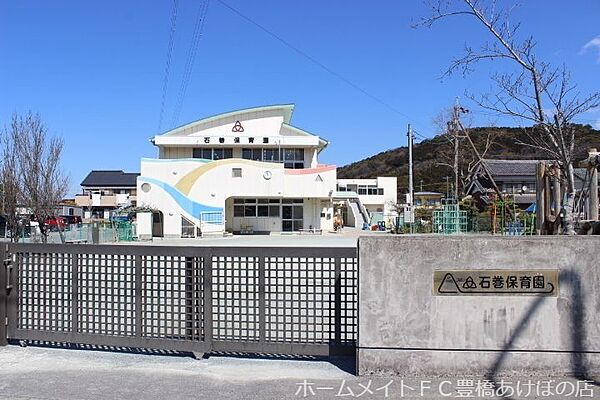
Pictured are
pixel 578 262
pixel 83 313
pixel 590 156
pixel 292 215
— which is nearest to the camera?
pixel 578 262

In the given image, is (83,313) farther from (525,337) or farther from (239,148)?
(239,148)

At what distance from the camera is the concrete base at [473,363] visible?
15.9 feet

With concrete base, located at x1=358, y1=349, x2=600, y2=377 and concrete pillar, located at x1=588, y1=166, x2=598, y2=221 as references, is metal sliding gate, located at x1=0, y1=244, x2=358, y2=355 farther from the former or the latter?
concrete pillar, located at x1=588, y1=166, x2=598, y2=221

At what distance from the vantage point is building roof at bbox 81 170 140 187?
83500 mm

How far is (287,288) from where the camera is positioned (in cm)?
567

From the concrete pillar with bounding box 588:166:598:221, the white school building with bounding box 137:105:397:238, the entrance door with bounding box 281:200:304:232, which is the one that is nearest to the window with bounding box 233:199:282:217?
the white school building with bounding box 137:105:397:238

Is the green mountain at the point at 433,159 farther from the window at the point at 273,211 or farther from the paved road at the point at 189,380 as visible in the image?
the paved road at the point at 189,380

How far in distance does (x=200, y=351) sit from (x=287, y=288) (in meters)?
1.08

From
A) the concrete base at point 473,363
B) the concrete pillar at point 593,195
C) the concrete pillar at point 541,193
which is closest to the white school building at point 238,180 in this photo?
the concrete pillar at point 541,193

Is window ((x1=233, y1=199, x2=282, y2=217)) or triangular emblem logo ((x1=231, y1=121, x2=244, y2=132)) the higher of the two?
triangular emblem logo ((x1=231, y1=121, x2=244, y2=132))

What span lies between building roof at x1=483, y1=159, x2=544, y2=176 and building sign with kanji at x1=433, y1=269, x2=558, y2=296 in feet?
175

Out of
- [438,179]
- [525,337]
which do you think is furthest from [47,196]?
[438,179]

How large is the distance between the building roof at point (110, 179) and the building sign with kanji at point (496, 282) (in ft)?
269

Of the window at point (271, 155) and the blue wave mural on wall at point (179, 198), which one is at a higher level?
the window at point (271, 155)
